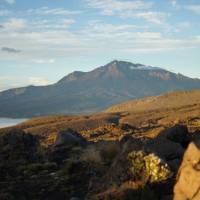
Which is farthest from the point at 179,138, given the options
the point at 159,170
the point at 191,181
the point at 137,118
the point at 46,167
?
the point at 137,118

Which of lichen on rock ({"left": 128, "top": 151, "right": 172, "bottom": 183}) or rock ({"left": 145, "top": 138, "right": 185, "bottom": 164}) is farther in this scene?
rock ({"left": 145, "top": 138, "right": 185, "bottom": 164})

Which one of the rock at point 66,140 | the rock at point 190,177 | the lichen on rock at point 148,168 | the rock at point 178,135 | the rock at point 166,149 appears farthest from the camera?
the rock at point 66,140

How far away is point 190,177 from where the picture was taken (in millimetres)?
11367

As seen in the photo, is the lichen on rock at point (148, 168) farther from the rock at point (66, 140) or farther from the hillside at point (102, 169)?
the rock at point (66, 140)

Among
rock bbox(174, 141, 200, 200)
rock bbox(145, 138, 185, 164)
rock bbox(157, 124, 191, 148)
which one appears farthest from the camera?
rock bbox(157, 124, 191, 148)

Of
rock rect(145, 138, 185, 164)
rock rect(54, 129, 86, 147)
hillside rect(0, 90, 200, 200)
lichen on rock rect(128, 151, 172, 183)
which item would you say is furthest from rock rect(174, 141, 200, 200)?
rock rect(54, 129, 86, 147)

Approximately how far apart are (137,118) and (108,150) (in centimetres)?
10566

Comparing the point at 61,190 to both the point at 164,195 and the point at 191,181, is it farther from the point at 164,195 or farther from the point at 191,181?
the point at 191,181

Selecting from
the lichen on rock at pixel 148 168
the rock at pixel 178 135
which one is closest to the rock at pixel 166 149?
the lichen on rock at pixel 148 168

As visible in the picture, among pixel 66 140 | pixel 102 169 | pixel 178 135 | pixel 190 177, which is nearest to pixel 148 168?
pixel 190 177

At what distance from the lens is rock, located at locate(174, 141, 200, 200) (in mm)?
11125

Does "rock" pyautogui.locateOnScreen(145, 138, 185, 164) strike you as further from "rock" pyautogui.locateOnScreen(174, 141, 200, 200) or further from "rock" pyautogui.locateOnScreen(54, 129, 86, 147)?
"rock" pyautogui.locateOnScreen(54, 129, 86, 147)

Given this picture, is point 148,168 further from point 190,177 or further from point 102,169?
point 102,169

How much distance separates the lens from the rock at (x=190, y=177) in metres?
11.1
